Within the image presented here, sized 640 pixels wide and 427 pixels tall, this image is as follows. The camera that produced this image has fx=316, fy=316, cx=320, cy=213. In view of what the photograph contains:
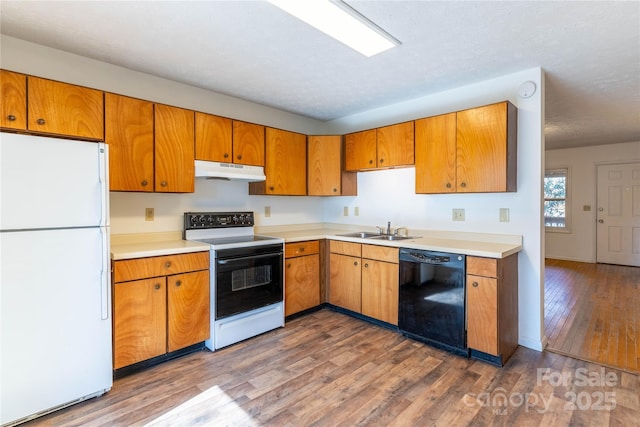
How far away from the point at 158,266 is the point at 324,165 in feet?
7.15

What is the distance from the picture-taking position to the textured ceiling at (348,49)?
1.91m

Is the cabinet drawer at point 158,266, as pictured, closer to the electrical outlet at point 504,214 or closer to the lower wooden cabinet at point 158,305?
the lower wooden cabinet at point 158,305

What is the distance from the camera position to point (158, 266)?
7.84 ft

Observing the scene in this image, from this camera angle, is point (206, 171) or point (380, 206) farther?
point (380, 206)

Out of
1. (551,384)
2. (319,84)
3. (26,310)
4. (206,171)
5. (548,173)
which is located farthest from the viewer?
(548,173)

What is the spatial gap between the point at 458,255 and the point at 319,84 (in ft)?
6.67

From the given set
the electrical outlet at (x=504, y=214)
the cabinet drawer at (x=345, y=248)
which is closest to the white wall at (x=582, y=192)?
the electrical outlet at (x=504, y=214)

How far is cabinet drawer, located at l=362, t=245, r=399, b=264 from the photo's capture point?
119 inches

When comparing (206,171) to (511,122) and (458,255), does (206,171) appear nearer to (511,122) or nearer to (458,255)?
(458,255)

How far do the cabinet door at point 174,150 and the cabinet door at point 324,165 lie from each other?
1449 mm

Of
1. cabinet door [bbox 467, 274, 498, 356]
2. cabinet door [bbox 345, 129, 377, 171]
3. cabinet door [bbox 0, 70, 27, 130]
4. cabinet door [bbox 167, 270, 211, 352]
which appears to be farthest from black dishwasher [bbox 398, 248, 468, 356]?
cabinet door [bbox 0, 70, 27, 130]

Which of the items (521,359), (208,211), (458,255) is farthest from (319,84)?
(521,359)

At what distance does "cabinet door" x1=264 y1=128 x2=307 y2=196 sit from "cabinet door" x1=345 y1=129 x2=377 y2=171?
0.53 metres

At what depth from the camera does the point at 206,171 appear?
2.87m
